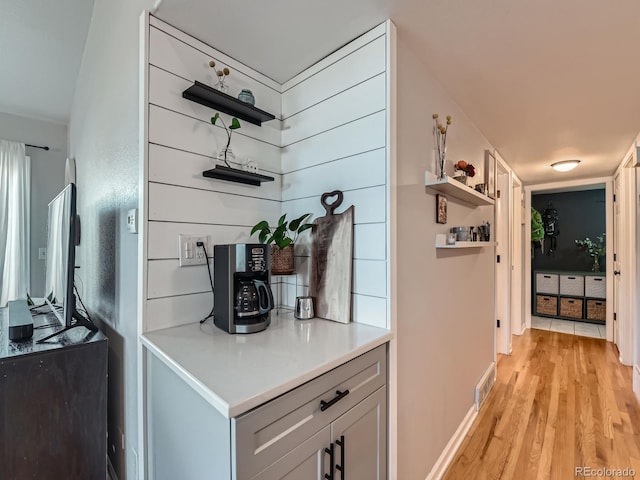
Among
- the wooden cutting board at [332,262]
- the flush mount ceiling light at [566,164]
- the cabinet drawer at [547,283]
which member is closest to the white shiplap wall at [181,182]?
the wooden cutting board at [332,262]

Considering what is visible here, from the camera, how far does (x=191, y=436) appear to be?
89 centimetres

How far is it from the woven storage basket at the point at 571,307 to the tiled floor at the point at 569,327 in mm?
115

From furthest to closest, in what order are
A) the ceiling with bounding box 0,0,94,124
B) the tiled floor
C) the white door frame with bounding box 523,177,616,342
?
the tiled floor
the white door frame with bounding box 523,177,616,342
the ceiling with bounding box 0,0,94,124

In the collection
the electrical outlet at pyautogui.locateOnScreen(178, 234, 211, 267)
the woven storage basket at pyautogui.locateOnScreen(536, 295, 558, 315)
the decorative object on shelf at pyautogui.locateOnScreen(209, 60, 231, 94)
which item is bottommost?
the woven storage basket at pyautogui.locateOnScreen(536, 295, 558, 315)

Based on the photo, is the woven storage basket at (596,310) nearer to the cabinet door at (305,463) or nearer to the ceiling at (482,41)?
the ceiling at (482,41)

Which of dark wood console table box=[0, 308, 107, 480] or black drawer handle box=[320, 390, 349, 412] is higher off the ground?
black drawer handle box=[320, 390, 349, 412]

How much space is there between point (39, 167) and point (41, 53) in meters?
1.25

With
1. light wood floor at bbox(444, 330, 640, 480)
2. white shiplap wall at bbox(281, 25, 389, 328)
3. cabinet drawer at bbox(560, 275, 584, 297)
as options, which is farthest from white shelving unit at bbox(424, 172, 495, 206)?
cabinet drawer at bbox(560, 275, 584, 297)

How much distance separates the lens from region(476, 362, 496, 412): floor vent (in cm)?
234

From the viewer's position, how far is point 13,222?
9.35 feet

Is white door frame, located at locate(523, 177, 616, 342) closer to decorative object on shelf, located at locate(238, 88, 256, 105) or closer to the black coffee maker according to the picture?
the black coffee maker

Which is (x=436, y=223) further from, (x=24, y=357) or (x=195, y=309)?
(x=24, y=357)

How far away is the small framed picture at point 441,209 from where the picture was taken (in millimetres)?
1743

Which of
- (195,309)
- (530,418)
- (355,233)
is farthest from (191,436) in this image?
(530,418)
